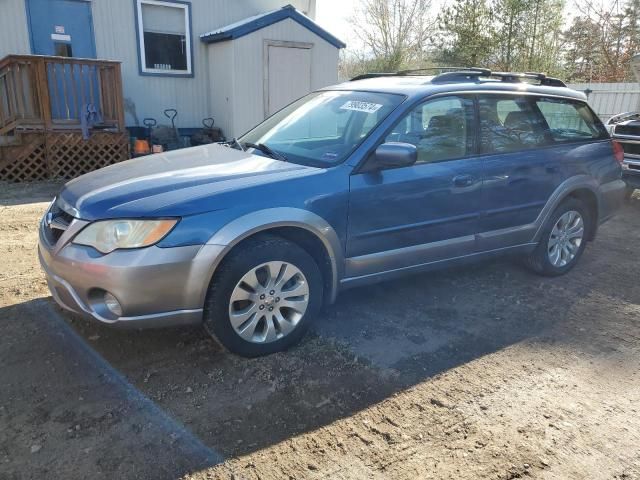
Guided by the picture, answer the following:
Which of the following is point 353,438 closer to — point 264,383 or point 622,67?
point 264,383

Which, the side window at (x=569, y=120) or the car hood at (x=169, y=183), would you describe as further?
the side window at (x=569, y=120)

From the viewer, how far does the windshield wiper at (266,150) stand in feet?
11.5

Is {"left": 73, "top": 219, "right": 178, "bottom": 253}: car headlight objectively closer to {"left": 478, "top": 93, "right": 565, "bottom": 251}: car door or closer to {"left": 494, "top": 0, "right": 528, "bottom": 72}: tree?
{"left": 478, "top": 93, "right": 565, "bottom": 251}: car door

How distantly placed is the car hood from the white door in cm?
729

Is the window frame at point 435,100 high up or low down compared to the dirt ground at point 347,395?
up

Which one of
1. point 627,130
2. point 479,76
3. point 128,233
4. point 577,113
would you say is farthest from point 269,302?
point 627,130

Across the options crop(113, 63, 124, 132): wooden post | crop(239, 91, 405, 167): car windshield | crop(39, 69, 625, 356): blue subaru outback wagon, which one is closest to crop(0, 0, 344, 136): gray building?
crop(113, 63, 124, 132): wooden post

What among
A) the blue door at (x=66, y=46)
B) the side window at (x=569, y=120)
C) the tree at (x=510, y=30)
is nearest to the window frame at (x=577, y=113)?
the side window at (x=569, y=120)

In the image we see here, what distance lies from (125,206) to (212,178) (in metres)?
0.53

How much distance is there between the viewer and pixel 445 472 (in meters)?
2.29

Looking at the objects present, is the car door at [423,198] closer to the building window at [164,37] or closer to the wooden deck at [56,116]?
the wooden deck at [56,116]

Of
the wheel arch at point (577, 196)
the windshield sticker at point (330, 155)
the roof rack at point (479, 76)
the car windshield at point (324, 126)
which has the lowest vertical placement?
the wheel arch at point (577, 196)

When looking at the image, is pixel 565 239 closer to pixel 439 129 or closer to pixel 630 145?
pixel 439 129

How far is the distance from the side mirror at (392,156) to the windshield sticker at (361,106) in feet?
1.41
